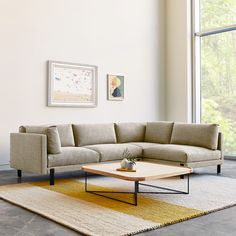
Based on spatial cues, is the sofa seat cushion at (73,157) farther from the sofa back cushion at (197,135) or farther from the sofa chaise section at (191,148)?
the sofa back cushion at (197,135)

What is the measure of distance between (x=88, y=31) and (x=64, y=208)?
165 inches

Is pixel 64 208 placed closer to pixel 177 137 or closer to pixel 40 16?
pixel 177 137

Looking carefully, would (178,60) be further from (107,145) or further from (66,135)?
(66,135)

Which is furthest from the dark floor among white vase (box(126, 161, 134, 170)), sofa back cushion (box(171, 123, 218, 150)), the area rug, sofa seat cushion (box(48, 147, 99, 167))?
sofa back cushion (box(171, 123, 218, 150))

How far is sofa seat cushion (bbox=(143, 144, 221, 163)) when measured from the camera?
4.85 m

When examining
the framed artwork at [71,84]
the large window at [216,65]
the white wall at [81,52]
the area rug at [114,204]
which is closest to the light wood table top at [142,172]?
the area rug at [114,204]

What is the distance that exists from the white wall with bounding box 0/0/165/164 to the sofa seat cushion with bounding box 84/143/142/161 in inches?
53.8

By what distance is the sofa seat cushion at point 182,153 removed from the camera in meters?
4.85

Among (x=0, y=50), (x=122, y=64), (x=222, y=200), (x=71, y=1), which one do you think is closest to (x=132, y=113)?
(x=122, y=64)

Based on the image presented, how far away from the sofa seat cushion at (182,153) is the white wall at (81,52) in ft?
6.03

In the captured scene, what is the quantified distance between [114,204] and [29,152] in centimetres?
166

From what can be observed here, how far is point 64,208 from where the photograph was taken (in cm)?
321

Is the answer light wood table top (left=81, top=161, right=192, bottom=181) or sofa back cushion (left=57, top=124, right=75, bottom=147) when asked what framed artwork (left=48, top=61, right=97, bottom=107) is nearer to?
sofa back cushion (left=57, top=124, right=75, bottom=147)

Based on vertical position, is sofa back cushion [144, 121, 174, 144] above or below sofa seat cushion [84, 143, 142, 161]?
above
